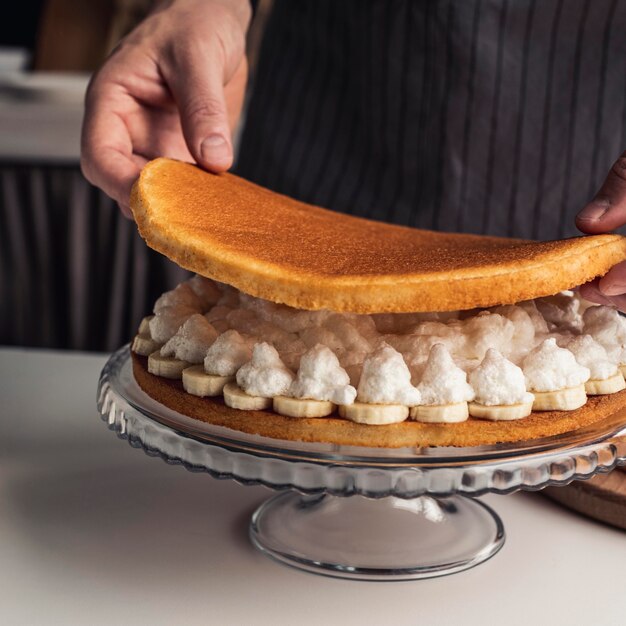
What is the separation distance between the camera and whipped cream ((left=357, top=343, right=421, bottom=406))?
2.50ft

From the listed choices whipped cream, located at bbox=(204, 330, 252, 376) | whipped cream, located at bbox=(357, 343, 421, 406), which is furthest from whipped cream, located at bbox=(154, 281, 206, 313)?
whipped cream, located at bbox=(357, 343, 421, 406)

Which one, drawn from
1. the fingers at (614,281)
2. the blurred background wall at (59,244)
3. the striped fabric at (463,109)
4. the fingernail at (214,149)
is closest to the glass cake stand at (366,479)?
the fingers at (614,281)

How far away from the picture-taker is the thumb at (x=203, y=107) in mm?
1065

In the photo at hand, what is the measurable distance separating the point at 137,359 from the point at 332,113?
2.68 feet

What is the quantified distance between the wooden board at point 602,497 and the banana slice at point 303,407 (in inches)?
12.7

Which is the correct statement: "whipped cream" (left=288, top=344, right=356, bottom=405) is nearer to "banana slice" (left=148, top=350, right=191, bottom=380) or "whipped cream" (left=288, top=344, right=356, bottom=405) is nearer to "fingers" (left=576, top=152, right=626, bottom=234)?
"banana slice" (left=148, top=350, right=191, bottom=380)

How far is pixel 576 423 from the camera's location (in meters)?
0.81

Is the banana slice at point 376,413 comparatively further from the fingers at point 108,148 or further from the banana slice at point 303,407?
the fingers at point 108,148

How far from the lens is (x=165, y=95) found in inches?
48.8

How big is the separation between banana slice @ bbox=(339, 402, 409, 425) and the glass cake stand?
2 cm

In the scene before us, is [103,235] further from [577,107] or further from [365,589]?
[365,589]

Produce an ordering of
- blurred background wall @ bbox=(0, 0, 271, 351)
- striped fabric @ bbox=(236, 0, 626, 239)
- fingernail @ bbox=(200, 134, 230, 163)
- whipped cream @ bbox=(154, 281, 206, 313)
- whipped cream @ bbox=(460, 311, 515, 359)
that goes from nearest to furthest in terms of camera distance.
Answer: whipped cream @ bbox=(460, 311, 515, 359) → whipped cream @ bbox=(154, 281, 206, 313) → fingernail @ bbox=(200, 134, 230, 163) → striped fabric @ bbox=(236, 0, 626, 239) → blurred background wall @ bbox=(0, 0, 271, 351)

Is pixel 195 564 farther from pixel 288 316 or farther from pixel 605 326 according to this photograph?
pixel 605 326

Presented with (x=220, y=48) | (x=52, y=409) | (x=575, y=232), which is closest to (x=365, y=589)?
(x=52, y=409)
